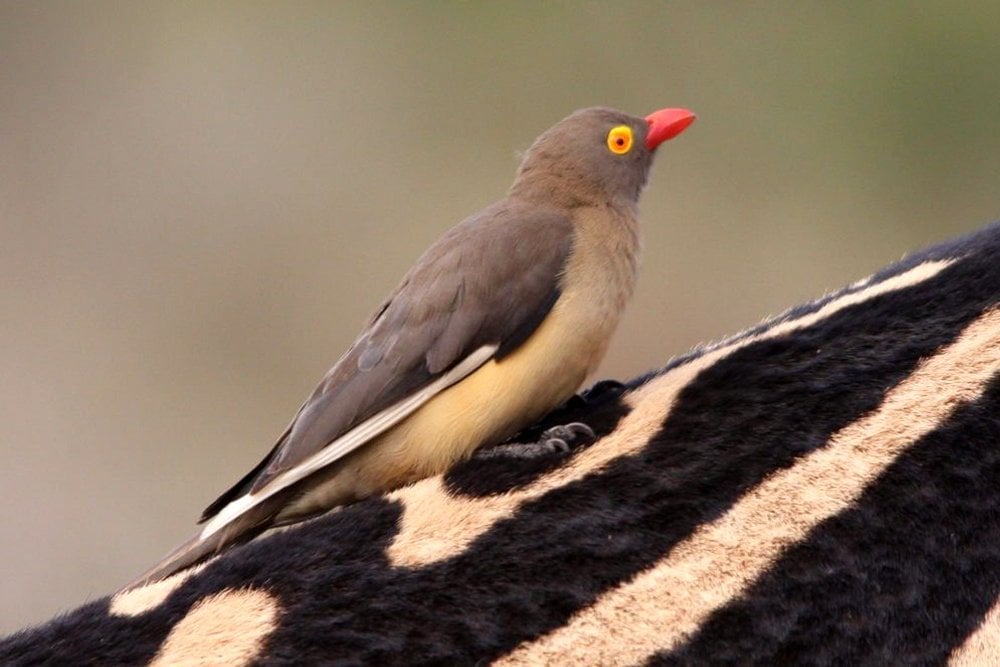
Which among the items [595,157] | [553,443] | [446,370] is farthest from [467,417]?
[595,157]

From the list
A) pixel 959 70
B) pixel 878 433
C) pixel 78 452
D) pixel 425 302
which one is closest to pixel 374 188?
pixel 78 452

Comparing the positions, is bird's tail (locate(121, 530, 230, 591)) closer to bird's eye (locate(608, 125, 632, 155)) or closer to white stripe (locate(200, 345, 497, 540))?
white stripe (locate(200, 345, 497, 540))

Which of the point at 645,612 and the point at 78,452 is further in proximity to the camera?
the point at 78,452

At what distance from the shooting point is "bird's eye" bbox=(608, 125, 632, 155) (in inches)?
49.1

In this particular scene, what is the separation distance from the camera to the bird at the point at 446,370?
3.27ft

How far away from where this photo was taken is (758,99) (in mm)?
2646

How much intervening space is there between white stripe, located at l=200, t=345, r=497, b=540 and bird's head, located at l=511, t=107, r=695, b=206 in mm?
223

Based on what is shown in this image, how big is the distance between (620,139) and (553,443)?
51cm

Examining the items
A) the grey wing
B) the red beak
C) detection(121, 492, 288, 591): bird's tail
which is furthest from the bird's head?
detection(121, 492, 288, 591): bird's tail

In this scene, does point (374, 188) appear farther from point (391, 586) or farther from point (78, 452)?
point (391, 586)

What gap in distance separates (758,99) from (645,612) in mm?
2063

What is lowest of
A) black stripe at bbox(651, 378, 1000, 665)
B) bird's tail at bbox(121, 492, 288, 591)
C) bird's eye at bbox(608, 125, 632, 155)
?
black stripe at bbox(651, 378, 1000, 665)

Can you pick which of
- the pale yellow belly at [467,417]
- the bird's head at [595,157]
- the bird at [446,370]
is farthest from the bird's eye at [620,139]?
the pale yellow belly at [467,417]

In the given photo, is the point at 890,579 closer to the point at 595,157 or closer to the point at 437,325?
the point at 437,325
